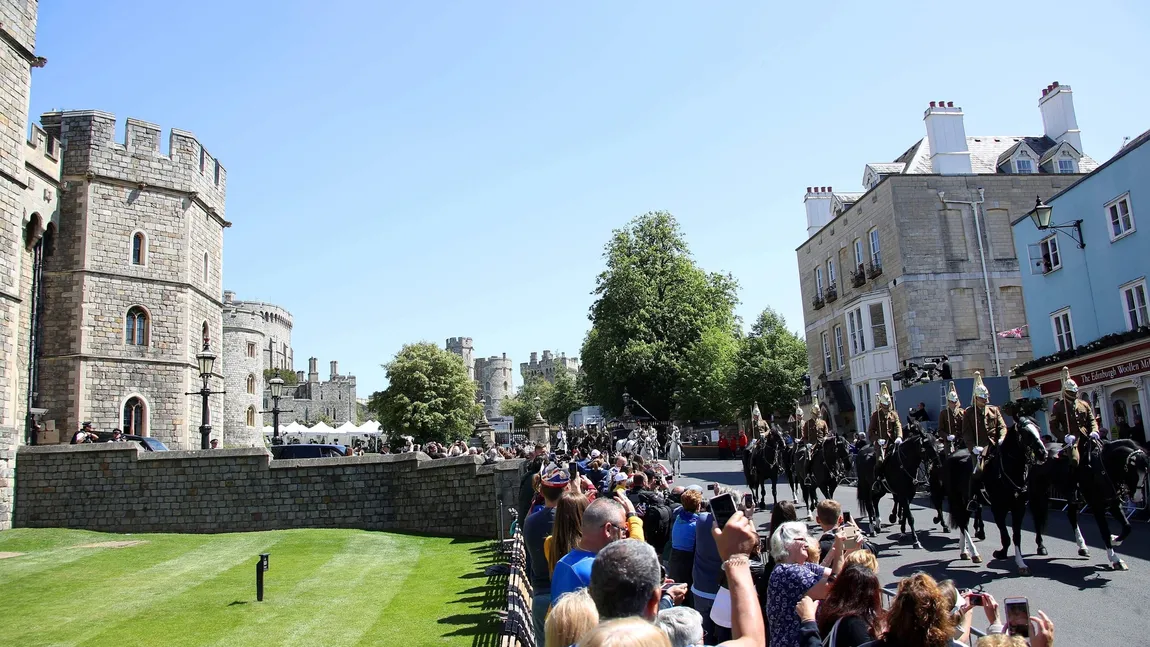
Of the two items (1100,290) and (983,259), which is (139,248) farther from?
(983,259)

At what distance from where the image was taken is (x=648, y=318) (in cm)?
5166

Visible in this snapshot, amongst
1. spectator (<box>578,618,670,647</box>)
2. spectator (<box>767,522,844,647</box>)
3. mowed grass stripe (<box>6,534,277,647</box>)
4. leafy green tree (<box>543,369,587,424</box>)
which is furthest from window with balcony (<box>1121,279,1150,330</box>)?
leafy green tree (<box>543,369,587,424</box>)

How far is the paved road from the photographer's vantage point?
7.76m

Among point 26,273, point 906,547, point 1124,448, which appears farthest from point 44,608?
point 26,273

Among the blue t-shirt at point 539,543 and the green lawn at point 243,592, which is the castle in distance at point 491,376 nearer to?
the green lawn at point 243,592

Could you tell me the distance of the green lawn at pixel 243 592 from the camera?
34.4 feet

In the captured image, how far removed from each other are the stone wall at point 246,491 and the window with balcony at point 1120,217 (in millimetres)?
16919

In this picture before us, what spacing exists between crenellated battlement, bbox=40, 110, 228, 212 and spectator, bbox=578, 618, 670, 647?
3022 cm

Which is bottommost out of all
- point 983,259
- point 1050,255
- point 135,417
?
point 135,417

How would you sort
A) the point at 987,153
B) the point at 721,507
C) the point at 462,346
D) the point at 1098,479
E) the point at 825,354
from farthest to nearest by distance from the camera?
1. the point at 462,346
2. the point at 825,354
3. the point at 987,153
4. the point at 1098,479
5. the point at 721,507

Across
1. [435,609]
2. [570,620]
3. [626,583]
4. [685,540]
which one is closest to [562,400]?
[435,609]

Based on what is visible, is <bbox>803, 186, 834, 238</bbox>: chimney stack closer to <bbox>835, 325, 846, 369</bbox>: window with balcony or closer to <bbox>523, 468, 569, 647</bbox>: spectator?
<bbox>835, 325, 846, 369</bbox>: window with balcony

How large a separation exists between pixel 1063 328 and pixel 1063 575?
17.0m

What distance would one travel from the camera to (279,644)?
10.0 meters
